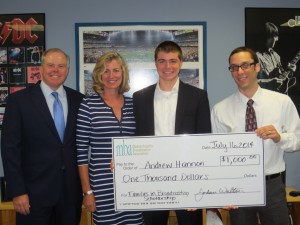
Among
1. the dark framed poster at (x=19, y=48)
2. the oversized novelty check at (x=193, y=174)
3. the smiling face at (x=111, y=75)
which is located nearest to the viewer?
the oversized novelty check at (x=193, y=174)

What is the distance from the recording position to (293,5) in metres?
3.36

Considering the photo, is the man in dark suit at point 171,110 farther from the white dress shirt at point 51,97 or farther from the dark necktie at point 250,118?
the white dress shirt at point 51,97

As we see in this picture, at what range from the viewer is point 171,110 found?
6.77ft

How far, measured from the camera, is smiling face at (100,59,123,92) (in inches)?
83.4

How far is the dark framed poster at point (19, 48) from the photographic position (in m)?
3.26

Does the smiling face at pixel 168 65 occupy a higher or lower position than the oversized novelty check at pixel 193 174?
higher

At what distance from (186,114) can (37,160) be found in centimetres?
106

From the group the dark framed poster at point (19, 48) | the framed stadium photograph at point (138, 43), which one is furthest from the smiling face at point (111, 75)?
the dark framed poster at point (19, 48)

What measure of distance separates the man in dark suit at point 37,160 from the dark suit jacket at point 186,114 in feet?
1.66

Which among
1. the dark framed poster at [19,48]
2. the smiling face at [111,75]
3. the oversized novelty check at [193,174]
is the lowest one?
the oversized novelty check at [193,174]

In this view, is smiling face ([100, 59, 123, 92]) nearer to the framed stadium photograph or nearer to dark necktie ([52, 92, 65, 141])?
dark necktie ([52, 92, 65, 141])

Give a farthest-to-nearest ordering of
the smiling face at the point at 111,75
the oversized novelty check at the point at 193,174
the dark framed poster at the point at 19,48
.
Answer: the dark framed poster at the point at 19,48 → the smiling face at the point at 111,75 → the oversized novelty check at the point at 193,174

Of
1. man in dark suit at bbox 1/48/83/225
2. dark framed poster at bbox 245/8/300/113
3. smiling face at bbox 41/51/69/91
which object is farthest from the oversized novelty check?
dark framed poster at bbox 245/8/300/113

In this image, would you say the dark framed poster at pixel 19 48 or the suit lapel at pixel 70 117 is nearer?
the suit lapel at pixel 70 117
